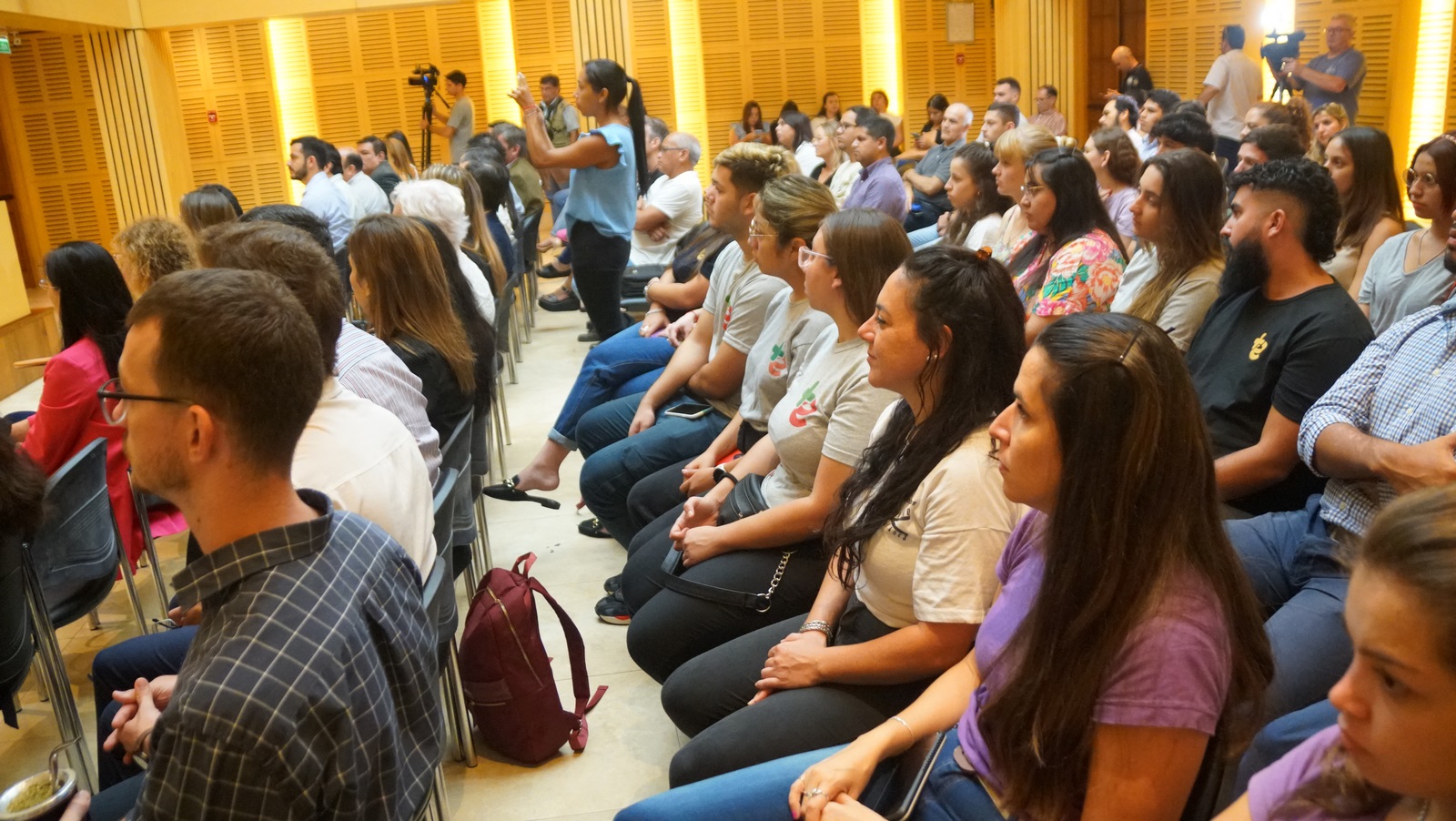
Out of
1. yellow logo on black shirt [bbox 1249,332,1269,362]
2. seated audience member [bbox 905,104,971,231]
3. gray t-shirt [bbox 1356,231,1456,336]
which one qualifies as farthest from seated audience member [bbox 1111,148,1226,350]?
seated audience member [bbox 905,104,971,231]

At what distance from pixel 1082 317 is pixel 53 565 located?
254 cm

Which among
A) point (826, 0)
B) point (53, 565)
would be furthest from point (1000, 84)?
point (53, 565)

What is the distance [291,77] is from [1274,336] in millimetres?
12740

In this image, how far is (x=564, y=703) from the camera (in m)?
3.14

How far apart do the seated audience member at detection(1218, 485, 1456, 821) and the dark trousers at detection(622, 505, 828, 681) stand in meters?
1.59

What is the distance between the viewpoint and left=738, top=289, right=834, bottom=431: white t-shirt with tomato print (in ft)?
9.95

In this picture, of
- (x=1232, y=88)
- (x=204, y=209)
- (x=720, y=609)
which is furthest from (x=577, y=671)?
(x=1232, y=88)

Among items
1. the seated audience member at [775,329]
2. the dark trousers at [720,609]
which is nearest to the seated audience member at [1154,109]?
the seated audience member at [775,329]

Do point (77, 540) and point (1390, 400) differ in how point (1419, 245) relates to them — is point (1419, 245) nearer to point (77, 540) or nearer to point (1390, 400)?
point (1390, 400)

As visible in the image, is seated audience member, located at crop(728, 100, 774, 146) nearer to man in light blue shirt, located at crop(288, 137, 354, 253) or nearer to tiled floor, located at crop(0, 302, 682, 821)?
man in light blue shirt, located at crop(288, 137, 354, 253)

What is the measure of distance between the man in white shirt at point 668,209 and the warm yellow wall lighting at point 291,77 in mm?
8231

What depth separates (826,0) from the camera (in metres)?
13.3

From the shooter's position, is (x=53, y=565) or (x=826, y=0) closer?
(x=53, y=565)

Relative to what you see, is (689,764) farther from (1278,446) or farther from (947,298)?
(1278,446)
